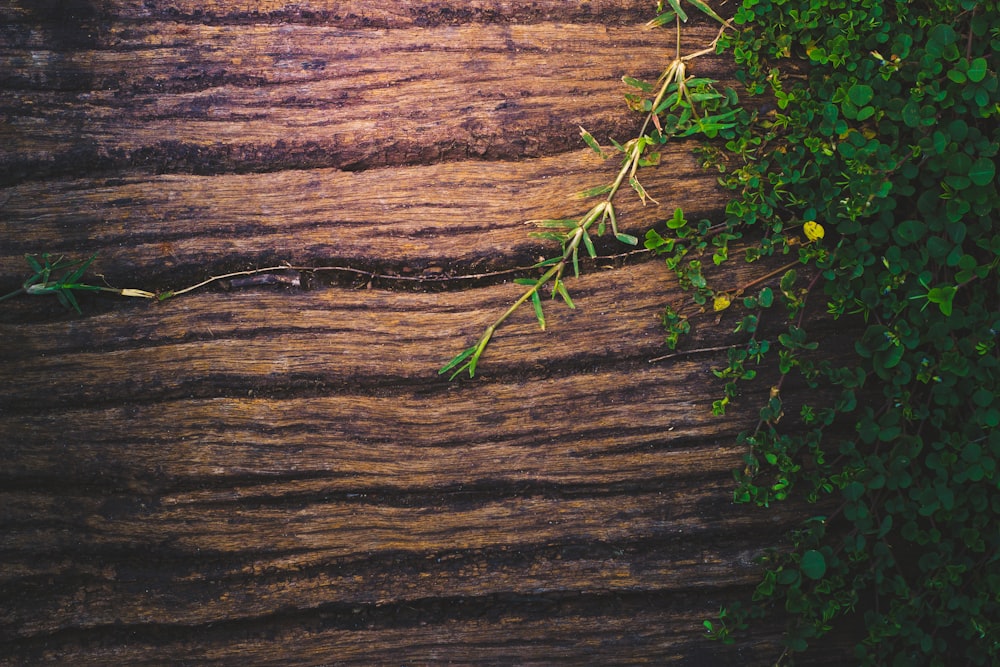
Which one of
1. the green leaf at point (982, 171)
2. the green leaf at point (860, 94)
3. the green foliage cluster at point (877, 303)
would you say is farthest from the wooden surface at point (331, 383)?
the green leaf at point (982, 171)

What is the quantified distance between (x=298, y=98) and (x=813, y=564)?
1856 mm

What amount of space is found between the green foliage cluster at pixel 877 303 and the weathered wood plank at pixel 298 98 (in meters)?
0.31

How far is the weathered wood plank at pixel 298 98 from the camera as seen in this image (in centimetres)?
189

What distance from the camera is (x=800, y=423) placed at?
1.87 meters

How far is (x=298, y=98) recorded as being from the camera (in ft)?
6.23

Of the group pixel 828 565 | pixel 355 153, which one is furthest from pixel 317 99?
pixel 828 565

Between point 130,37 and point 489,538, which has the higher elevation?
point 130,37

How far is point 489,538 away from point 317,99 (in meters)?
1.30

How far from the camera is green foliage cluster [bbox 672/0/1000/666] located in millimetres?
1694

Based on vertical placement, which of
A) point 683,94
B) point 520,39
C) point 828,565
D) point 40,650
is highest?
point 520,39

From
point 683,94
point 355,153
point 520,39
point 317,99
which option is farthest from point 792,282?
point 317,99

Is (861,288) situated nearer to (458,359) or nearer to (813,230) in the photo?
(813,230)

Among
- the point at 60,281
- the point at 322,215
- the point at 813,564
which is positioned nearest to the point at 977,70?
the point at 813,564

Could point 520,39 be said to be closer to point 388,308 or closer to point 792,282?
point 388,308
